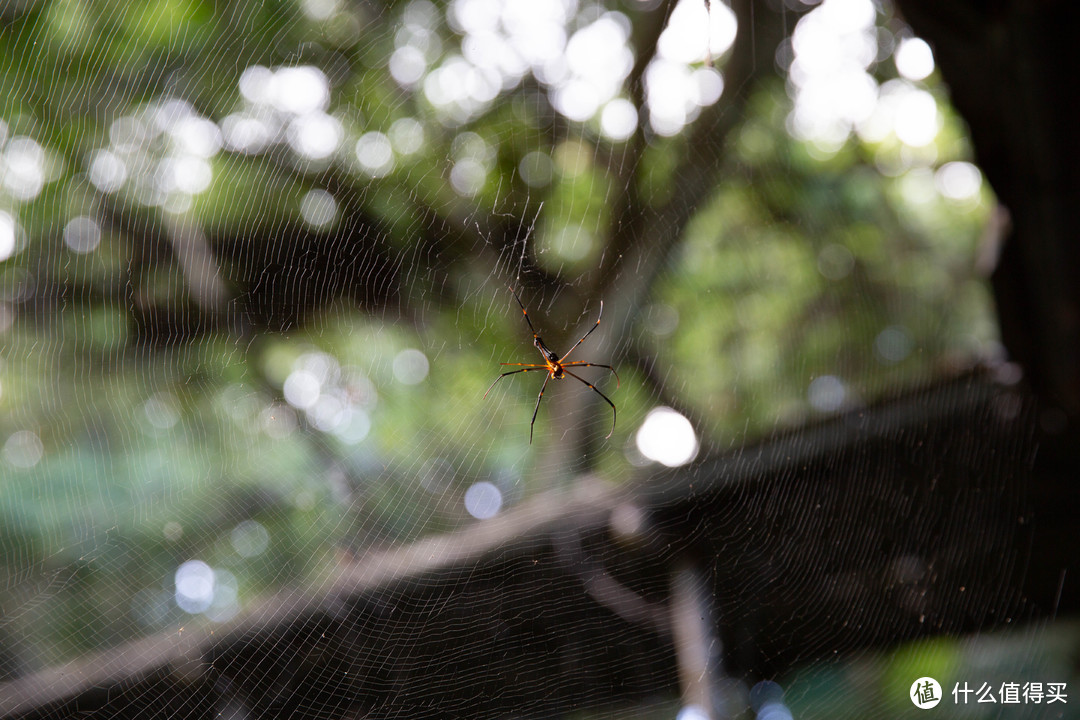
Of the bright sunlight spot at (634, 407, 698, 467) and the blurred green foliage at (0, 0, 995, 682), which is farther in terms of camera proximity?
the bright sunlight spot at (634, 407, 698, 467)

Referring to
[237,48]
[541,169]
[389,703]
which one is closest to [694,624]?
[389,703]

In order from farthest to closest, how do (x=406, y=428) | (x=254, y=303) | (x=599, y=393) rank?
(x=406, y=428) → (x=599, y=393) → (x=254, y=303)

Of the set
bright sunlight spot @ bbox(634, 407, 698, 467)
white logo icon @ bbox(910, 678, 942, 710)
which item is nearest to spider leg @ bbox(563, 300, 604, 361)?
bright sunlight spot @ bbox(634, 407, 698, 467)

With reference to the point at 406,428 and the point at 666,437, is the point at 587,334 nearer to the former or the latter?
the point at 666,437

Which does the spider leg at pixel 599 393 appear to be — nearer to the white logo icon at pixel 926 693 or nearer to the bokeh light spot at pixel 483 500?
the bokeh light spot at pixel 483 500

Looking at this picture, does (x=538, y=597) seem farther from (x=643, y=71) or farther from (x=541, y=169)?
(x=643, y=71)

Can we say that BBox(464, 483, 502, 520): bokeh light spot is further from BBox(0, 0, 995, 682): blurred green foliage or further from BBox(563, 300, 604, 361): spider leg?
BBox(563, 300, 604, 361): spider leg

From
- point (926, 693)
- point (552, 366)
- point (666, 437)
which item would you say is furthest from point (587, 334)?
point (926, 693)
